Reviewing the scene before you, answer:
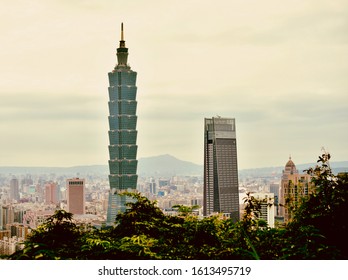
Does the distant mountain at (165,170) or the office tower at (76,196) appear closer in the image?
the distant mountain at (165,170)

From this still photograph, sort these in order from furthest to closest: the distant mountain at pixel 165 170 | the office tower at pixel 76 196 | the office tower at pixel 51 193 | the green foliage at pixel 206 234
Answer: the office tower at pixel 76 196 → the office tower at pixel 51 193 → the distant mountain at pixel 165 170 → the green foliage at pixel 206 234

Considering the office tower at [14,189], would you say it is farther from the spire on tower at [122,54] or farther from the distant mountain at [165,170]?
the spire on tower at [122,54]

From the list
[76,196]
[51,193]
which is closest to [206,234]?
[51,193]

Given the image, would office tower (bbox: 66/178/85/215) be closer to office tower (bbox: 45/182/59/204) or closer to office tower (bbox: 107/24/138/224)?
office tower (bbox: 45/182/59/204)

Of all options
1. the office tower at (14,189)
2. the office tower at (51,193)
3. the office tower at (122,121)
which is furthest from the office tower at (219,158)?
the office tower at (14,189)

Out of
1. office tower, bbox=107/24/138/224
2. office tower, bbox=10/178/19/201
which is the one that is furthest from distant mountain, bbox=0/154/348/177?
office tower, bbox=107/24/138/224

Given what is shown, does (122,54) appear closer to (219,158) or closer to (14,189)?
(219,158)
